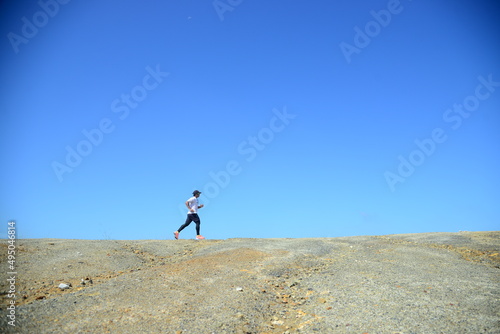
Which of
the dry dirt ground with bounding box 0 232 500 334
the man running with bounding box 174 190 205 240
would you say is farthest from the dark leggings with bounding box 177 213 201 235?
the dry dirt ground with bounding box 0 232 500 334

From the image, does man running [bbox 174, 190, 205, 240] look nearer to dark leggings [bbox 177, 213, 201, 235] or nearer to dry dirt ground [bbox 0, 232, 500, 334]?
dark leggings [bbox 177, 213, 201, 235]

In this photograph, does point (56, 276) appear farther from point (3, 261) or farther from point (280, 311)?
point (280, 311)

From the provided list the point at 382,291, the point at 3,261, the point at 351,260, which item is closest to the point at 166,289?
the point at 382,291

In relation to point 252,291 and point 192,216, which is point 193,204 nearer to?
point 192,216

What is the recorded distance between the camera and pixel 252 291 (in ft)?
18.8

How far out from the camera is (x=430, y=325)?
4.23m

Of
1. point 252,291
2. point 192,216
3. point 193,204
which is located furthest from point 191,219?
point 252,291

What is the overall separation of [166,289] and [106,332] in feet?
5.36

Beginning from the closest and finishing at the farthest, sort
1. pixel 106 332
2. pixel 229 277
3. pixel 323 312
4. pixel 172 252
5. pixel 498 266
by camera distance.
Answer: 1. pixel 106 332
2. pixel 323 312
3. pixel 229 277
4. pixel 498 266
5. pixel 172 252

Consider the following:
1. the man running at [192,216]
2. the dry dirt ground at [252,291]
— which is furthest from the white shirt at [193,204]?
the dry dirt ground at [252,291]

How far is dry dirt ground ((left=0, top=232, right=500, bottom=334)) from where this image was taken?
436 centimetres

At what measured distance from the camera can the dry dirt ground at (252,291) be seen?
14.3 feet

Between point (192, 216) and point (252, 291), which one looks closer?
point (252, 291)

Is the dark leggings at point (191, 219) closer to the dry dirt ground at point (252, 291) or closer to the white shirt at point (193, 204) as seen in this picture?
the white shirt at point (193, 204)
